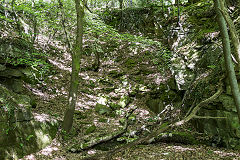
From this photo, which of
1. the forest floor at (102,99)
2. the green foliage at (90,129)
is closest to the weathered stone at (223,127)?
the forest floor at (102,99)

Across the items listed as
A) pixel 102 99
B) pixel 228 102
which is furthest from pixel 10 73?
pixel 228 102

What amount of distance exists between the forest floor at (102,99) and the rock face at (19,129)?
0.32m

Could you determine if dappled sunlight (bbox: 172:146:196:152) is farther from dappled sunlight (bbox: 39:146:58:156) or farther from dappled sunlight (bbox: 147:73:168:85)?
dappled sunlight (bbox: 147:73:168:85)

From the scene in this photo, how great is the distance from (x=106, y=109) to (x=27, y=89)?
454cm

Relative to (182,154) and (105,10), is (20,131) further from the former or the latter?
(105,10)

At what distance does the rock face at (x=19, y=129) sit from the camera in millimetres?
4453

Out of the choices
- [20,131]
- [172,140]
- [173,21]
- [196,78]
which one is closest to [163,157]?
[172,140]

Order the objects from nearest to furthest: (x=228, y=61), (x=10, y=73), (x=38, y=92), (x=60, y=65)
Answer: (x=228, y=61) < (x=10, y=73) < (x=38, y=92) < (x=60, y=65)

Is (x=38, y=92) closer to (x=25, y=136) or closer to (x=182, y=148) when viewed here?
(x=25, y=136)

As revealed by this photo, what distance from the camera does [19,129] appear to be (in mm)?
4930

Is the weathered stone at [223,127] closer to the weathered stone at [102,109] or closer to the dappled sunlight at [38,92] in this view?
the weathered stone at [102,109]

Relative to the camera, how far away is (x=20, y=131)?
4.93 m

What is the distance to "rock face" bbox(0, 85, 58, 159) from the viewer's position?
14.6 ft

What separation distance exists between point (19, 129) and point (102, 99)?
573 centimetres
